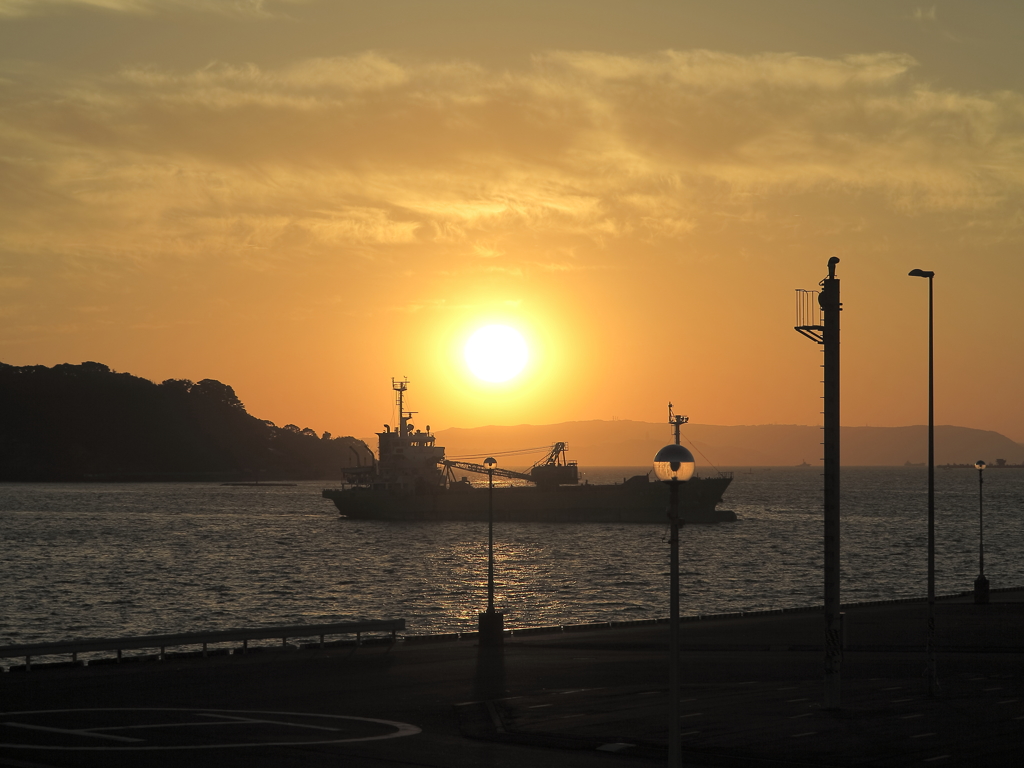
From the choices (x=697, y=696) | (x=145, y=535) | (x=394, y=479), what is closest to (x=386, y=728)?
(x=697, y=696)

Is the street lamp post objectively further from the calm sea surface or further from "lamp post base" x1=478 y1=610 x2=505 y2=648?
the calm sea surface

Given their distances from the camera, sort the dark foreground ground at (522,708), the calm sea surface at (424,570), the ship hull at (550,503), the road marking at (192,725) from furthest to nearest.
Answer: the ship hull at (550,503) < the calm sea surface at (424,570) < the road marking at (192,725) < the dark foreground ground at (522,708)

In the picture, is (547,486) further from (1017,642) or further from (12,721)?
(12,721)

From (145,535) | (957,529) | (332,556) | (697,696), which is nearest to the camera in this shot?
(697,696)

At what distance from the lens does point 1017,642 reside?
27.4m

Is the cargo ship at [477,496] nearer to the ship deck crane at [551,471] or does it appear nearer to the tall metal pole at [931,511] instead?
the ship deck crane at [551,471]

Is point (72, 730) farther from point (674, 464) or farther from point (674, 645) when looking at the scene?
point (674, 464)

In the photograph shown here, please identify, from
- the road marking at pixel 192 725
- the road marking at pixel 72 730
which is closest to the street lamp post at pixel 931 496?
the road marking at pixel 192 725

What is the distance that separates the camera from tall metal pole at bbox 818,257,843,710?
671 inches

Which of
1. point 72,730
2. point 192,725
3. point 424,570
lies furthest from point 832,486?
point 424,570

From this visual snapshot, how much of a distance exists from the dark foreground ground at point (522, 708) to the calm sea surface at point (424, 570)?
68.3ft

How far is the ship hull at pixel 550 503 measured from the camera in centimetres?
11756

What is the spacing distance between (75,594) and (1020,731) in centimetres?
5067

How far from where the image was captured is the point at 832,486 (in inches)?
687
